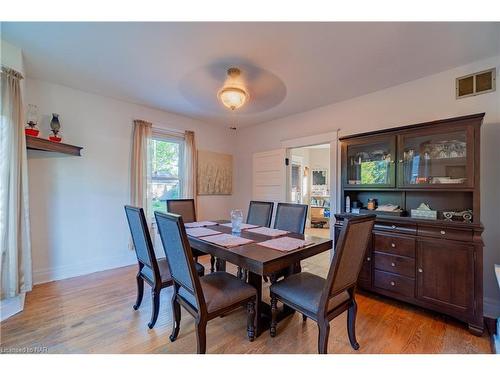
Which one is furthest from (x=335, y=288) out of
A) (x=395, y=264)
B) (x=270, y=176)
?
(x=270, y=176)

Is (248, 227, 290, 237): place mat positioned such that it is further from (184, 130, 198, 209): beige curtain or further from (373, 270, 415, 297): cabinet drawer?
(184, 130, 198, 209): beige curtain

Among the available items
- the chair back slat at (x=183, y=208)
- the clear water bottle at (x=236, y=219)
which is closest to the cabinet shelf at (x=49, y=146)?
the chair back slat at (x=183, y=208)

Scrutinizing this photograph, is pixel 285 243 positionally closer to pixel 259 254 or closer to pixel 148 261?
pixel 259 254

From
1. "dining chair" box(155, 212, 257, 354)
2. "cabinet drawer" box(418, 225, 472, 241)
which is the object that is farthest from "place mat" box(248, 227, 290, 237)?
"cabinet drawer" box(418, 225, 472, 241)

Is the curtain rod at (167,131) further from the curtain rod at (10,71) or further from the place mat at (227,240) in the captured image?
the place mat at (227,240)

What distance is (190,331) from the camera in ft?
5.99

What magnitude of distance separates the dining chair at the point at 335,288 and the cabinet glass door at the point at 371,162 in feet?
4.13

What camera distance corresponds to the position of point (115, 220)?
131 inches

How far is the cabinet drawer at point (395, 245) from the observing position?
215 cm

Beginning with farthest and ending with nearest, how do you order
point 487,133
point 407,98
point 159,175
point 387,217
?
point 159,175
point 407,98
point 387,217
point 487,133

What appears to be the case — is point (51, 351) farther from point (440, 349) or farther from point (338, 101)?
point (338, 101)

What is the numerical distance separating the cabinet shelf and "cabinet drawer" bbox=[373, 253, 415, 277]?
3710 mm

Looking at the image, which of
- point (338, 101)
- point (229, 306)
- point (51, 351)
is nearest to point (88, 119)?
point (51, 351)

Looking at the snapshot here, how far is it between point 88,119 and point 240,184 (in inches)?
108
